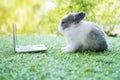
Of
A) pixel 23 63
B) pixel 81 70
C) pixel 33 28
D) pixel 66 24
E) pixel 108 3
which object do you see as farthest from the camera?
pixel 33 28

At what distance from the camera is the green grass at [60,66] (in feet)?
7.86

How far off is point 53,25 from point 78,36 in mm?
3747

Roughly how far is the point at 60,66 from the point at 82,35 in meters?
0.84

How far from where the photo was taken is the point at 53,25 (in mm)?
7203

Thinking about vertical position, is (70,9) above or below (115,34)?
above

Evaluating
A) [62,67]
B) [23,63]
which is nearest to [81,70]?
[62,67]

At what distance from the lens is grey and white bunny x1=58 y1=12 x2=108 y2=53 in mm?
3465

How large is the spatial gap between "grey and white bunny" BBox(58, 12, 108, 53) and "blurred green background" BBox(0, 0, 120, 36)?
331 centimetres

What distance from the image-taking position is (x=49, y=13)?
290 inches

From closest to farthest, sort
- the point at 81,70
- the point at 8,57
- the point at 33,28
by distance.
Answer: the point at 81,70 → the point at 8,57 → the point at 33,28

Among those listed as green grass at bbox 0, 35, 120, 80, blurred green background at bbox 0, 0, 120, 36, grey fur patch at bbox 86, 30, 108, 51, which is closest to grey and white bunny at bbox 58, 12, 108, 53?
grey fur patch at bbox 86, 30, 108, 51

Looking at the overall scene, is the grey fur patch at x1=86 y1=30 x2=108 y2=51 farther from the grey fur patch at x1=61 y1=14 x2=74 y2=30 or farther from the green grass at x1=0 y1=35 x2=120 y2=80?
the grey fur patch at x1=61 y1=14 x2=74 y2=30

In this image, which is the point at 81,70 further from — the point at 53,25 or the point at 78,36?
the point at 53,25

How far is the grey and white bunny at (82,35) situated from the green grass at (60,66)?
0.11 m
